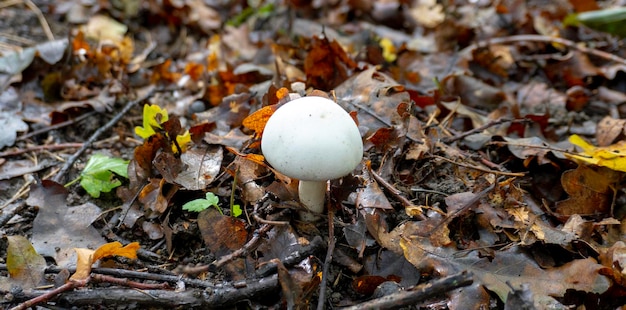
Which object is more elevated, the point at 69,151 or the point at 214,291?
the point at 214,291

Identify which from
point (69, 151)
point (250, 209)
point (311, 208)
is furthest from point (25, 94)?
point (311, 208)

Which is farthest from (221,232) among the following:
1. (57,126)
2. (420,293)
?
(57,126)

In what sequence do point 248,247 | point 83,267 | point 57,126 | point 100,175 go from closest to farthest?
point 83,267 < point 248,247 < point 100,175 < point 57,126

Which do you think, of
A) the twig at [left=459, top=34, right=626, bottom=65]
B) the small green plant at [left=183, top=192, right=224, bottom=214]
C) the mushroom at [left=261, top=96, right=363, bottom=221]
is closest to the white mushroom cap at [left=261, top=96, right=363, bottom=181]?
the mushroom at [left=261, top=96, right=363, bottom=221]

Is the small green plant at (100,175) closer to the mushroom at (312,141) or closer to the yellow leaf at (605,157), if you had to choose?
the mushroom at (312,141)

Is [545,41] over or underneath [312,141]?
underneath

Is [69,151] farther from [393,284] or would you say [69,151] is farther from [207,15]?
[207,15]

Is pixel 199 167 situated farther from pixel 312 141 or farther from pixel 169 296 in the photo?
pixel 312 141

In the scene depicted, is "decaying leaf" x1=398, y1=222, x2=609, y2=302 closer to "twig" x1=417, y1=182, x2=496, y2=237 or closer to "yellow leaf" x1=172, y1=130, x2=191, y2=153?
"twig" x1=417, y1=182, x2=496, y2=237
